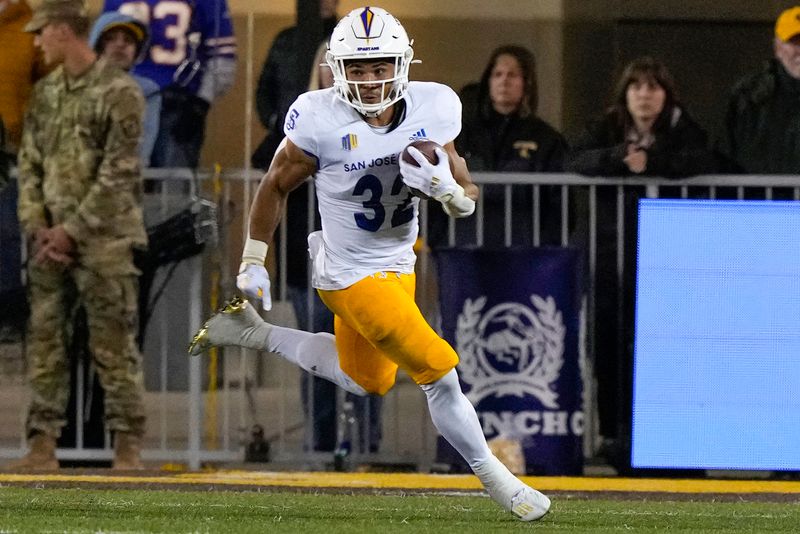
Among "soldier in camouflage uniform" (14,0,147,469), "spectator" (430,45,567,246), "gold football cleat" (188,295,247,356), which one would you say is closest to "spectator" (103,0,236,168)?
"soldier in camouflage uniform" (14,0,147,469)

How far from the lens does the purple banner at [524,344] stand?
9.16 m

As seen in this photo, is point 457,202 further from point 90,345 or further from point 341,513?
point 90,345

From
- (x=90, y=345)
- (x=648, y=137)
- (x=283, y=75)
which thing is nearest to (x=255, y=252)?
(x=90, y=345)

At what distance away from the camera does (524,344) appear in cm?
917

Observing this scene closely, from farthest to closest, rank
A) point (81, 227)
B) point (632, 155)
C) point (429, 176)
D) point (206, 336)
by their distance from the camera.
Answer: point (632, 155), point (81, 227), point (206, 336), point (429, 176)

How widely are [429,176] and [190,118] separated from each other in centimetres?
324

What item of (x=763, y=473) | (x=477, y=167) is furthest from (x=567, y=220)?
(x=763, y=473)

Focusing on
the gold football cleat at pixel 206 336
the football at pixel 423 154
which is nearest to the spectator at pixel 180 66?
the gold football cleat at pixel 206 336

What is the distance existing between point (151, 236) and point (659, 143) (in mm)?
2545

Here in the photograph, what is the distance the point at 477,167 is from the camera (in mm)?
9523

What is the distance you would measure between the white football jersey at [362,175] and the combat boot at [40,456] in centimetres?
244

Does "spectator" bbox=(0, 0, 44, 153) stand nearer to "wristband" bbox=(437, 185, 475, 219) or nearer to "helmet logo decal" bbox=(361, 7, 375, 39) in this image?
"helmet logo decal" bbox=(361, 7, 375, 39)

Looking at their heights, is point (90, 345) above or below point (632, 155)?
below

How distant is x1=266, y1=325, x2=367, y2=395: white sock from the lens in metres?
7.46
